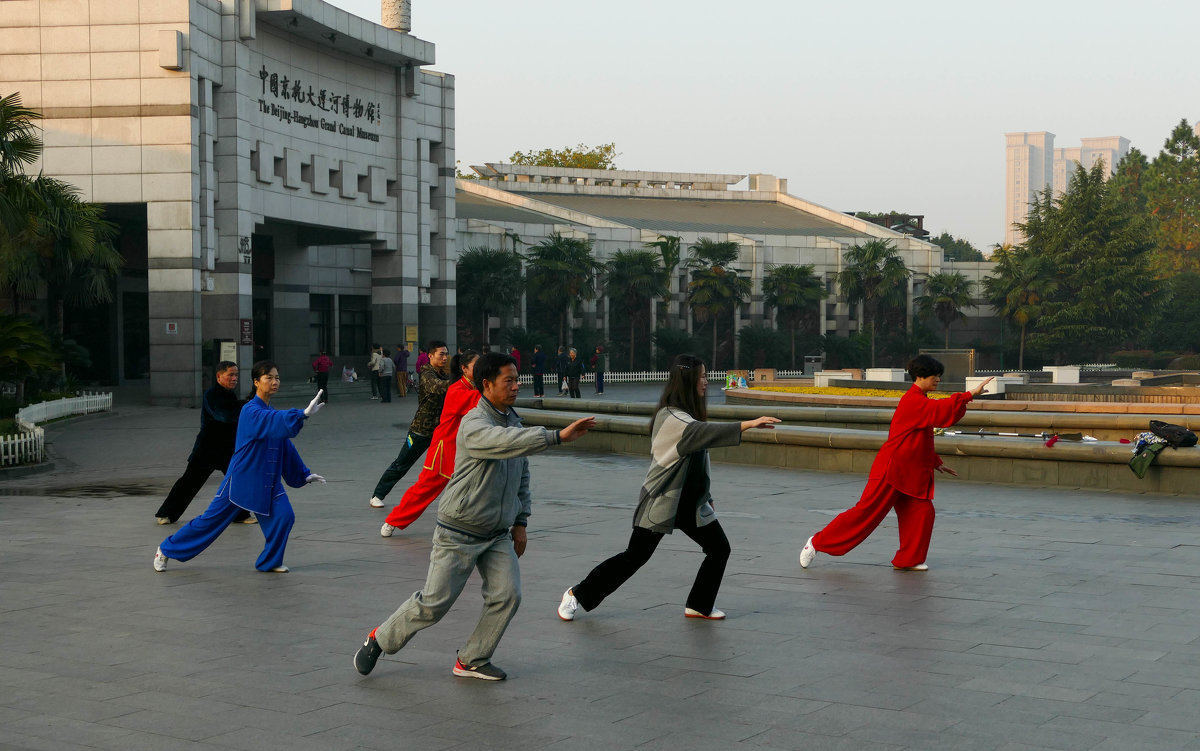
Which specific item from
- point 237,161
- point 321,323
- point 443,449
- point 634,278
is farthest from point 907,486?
point 634,278

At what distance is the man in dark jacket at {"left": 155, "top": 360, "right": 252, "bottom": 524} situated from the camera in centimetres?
1109

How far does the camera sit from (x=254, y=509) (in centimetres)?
862

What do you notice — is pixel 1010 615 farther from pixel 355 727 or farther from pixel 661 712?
pixel 355 727

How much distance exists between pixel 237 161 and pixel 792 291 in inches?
1198

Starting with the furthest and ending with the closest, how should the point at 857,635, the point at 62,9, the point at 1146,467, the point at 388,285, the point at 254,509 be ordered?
1. the point at 388,285
2. the point at 62,9
3. the point at 1146,467
4. the point at 254,509
5. the point at 857,635

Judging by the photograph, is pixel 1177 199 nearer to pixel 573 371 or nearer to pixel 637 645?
pixel 573 371

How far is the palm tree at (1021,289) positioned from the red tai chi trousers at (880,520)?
53475 millimetres

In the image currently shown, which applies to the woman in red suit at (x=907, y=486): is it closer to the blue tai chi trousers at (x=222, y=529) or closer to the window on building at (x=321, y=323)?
the blue tai chi trousers at (x=222, y=529)

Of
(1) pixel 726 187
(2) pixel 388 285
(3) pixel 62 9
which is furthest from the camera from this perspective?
(1) pixel 726 187

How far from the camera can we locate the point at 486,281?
150ft

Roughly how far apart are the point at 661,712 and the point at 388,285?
34.2 meters

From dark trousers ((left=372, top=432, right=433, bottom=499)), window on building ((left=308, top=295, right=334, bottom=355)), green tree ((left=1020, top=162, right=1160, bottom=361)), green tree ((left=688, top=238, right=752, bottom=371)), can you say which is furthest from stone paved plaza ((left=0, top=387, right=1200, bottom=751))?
green tree ((left=1020, top=162, right=1160, bottom=361))

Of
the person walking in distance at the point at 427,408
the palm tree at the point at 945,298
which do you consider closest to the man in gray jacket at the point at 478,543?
the person walking in distance at the point at 427,408

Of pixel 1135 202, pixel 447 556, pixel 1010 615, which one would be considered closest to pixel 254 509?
pixel 447 556
